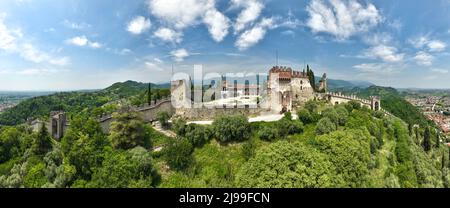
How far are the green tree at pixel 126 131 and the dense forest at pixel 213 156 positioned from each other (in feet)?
0.24

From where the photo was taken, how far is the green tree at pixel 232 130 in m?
19.0

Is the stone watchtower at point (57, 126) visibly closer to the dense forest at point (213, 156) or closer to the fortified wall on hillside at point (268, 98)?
the dense forest at point (213, 156)

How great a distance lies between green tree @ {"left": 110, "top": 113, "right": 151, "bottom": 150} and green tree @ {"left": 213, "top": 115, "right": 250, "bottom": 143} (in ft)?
19.9

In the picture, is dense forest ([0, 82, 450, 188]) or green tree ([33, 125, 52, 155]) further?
green tree ([33, 125, 52, 155])

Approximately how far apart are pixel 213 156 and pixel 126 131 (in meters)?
6.94

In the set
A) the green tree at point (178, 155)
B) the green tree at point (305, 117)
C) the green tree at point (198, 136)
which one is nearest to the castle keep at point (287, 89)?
the green tree at point (305, 117)

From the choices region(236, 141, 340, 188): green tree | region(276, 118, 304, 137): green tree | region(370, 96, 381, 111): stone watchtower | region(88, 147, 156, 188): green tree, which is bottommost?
region(88, 147, 156, 188): green tree

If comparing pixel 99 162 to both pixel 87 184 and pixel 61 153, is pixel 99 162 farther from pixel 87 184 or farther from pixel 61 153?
pixel 61 153

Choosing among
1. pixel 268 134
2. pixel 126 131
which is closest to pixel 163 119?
pixel 126 131

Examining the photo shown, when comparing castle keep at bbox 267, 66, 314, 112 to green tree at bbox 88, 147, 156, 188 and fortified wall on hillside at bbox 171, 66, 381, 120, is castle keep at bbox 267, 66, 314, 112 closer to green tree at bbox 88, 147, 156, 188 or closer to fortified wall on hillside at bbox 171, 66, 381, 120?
fortified wall on hillside at bbox 171, 66, 381, 120

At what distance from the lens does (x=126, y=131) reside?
18.5 metres

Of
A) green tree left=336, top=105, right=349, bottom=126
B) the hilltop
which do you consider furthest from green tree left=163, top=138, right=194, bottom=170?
the hilltop

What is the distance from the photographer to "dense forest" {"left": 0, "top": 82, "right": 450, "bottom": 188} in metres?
11.5
